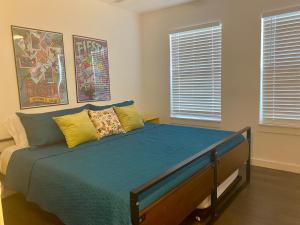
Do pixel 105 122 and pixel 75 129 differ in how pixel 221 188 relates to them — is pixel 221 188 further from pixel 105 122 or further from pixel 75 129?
pixel 75 129

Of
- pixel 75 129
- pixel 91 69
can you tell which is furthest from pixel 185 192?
pixel 91 69

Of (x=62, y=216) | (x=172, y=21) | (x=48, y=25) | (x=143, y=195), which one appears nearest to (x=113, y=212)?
(x=143, y=195)

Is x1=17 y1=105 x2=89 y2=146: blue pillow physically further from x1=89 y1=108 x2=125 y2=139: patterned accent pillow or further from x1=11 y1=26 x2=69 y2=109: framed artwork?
x1=89 y1=108 x2=125 y2=139: patterned accent pillow

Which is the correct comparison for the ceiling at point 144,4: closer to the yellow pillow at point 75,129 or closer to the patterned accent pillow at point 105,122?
the patterned accent pillow at point 105,122

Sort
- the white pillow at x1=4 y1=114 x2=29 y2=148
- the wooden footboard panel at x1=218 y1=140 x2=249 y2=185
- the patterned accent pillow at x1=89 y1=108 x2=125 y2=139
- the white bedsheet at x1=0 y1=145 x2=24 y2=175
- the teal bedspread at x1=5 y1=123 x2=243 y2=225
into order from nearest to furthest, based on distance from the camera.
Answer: the teal bedspread at x1=5 y1=123 x2=243 y2=225
the wooden footboard panel at x1=218 y1=140 x2=249 y2=185
the white bedsheet at x1=0 y1=145 x2=24 y2=175
the white pillow at x1=4 y1=114 x2=29 y2=148
the patterned accent pillow at x1=89 y1=108 x2=125 y2=139

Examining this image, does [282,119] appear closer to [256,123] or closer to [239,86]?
[256,123]

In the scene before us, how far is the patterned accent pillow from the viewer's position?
289 cm

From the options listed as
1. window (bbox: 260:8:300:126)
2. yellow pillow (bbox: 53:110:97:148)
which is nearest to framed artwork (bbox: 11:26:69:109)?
yellow pillow (bbox: 53:110:97:148)

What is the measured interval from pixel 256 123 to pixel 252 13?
1.48m

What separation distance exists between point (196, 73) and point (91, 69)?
5.32 ft

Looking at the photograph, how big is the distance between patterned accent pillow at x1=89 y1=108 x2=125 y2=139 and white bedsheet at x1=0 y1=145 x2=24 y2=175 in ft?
2.78

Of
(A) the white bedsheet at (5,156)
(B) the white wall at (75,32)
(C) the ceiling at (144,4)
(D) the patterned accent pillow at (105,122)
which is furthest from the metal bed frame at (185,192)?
(C) the ceiling at (144,4)

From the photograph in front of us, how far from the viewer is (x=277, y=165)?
10.6 feet

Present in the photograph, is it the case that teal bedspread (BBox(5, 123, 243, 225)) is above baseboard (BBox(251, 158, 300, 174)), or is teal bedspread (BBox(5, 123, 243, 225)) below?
above
